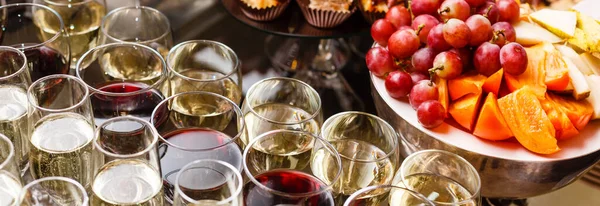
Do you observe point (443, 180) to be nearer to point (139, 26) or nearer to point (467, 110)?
point (467, 110)

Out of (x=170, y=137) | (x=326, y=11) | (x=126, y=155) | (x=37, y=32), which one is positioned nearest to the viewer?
(x=126, y=155)

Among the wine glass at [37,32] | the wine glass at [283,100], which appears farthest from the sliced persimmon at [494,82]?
the wine glass at [37,32]

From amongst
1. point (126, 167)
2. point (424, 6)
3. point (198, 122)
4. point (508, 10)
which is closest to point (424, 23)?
point (424, 6)

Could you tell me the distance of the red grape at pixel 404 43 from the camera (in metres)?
1.09

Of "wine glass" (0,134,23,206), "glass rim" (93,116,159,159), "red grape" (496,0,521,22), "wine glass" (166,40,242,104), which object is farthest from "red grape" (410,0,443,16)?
"wine glass" (0,134,23,206)

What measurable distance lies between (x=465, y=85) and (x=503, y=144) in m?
0.10

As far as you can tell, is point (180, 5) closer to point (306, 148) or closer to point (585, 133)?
point (306, 148)

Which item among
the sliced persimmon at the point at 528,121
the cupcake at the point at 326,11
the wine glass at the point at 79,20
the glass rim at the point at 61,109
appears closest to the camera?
the glass rim at the point at 61,109

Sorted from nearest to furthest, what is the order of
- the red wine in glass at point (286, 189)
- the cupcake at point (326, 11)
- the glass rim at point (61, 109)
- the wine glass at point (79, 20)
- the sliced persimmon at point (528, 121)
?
the red wine in glass at point (286, 189) < the glass rim at point (61, 109) < the sliced persimmon at point (528, 121) < the wine glass at point (79, 20) < the cupcake at point (326, 11)

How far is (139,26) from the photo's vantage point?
1212 mm

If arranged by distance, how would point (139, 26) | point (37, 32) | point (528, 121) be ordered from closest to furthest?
point (528, 121) < point (37, 32) < point (139, 26)

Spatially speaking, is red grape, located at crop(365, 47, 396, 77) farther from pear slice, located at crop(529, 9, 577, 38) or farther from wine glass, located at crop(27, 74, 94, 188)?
wine glass, located at crop(27, 74, 94, 188)

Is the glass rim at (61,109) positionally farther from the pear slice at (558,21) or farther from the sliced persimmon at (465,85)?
the pear slice at (558,21)

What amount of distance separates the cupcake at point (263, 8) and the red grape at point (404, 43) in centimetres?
32
